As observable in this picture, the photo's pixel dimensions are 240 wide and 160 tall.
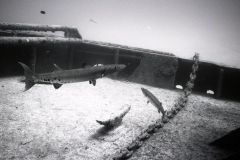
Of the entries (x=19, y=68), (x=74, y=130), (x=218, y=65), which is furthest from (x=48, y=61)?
(x=218, y=65)

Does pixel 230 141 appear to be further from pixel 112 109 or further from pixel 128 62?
pixel 128 62

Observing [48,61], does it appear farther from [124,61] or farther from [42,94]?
[124,61]

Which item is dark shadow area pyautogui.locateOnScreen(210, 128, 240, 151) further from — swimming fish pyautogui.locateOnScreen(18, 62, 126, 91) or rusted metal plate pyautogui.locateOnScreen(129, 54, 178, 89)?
rusted metal plate pyautogui.locateOnScreen(129, 54, 178, 89)

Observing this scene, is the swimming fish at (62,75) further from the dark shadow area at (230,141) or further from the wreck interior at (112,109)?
the dark shadow area at (230,141)

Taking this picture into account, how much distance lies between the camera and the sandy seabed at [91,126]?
79.0 inches

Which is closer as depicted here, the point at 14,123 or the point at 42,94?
the point at 14,123

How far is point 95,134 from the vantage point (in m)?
2.46

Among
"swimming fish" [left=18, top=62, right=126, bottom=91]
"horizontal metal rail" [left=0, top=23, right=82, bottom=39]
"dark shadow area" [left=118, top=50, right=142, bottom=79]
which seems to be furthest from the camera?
"dark shadow area" [left=118, top=50, right=142, bottom=79]

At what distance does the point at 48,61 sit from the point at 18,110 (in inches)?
128

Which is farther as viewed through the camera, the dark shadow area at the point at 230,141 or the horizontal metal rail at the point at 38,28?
the horizontal metal rail at the point at 38,28

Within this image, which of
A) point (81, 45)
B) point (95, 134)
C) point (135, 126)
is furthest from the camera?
point (81, 45)

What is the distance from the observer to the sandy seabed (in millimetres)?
2006

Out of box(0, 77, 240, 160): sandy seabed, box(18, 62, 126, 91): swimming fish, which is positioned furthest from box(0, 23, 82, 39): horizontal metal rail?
box(18, 62, 126, 91): swimming fish

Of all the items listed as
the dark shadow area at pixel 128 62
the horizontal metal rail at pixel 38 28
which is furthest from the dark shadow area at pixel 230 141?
the horizontal metal rail at pixel 38 28
